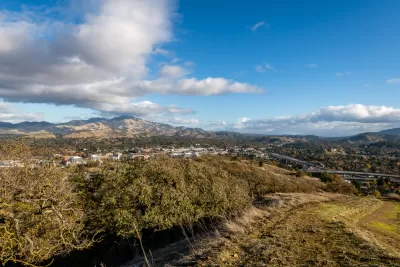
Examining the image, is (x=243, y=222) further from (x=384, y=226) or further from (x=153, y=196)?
(x=384, y=226)

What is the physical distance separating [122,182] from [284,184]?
2883 centimetres

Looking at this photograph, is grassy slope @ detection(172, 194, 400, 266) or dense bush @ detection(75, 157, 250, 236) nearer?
grassy slope @ detection(172, 194, 400, 266)

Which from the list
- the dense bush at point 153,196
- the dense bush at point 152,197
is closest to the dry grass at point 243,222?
the dense bush at point 153,196

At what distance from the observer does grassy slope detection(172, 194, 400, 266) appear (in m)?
9.03

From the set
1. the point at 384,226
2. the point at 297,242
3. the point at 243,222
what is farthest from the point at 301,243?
the point at 384,226

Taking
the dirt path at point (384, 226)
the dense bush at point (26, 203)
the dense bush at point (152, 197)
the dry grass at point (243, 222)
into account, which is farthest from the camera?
the dense bush at point (152, 197)

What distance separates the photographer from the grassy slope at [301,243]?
29.6 ft

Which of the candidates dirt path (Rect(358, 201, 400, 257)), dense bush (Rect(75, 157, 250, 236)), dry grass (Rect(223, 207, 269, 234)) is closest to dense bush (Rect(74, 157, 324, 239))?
dense bush (Rect(75, 157, 250, 236))

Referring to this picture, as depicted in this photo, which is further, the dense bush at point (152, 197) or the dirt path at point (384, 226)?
the dense bush at point (152, 197)

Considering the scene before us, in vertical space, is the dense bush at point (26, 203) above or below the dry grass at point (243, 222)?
above

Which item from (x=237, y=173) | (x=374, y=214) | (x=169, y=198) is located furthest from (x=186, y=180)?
(x=237, y=173)

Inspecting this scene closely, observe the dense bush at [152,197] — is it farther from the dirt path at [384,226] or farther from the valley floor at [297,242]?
the dirt path at [384,226]

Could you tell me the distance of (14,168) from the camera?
36.9 ft

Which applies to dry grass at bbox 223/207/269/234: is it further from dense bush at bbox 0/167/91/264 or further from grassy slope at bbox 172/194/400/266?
dense bush at bbox 0/167/91/264
